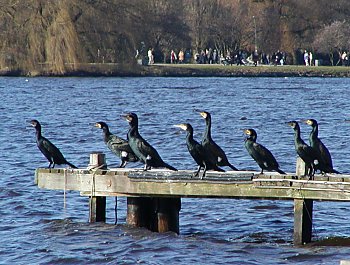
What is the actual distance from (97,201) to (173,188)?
4.97 ft

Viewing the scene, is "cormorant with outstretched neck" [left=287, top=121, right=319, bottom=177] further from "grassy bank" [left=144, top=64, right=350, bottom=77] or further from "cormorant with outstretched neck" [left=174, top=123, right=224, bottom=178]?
"grassy bank" [left=144, top=64, right=350, bottom=77]

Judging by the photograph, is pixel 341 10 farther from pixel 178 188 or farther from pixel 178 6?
pixel 178 188

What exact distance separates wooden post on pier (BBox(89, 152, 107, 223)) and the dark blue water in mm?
190

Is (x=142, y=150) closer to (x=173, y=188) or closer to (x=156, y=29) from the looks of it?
(x=173, y=188)

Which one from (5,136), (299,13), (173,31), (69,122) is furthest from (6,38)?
(299,13)

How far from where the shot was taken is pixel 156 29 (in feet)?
276

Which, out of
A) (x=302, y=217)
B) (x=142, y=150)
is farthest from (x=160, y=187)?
(x=302, y=217)

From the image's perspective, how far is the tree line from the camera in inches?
2773

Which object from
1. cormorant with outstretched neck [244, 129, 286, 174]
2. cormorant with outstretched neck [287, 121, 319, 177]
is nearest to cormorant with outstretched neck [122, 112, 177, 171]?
cormorant with outstretched neck [244, 129, 286, 174]

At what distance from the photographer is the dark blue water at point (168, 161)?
60.9 feet

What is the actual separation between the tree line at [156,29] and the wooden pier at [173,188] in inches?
1953

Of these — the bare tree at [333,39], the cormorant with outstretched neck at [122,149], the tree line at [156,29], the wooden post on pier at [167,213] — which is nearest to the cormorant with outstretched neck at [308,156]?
the wooden post on pier at [167,213]

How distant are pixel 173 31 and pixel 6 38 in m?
20.8

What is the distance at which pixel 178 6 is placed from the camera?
341ft
